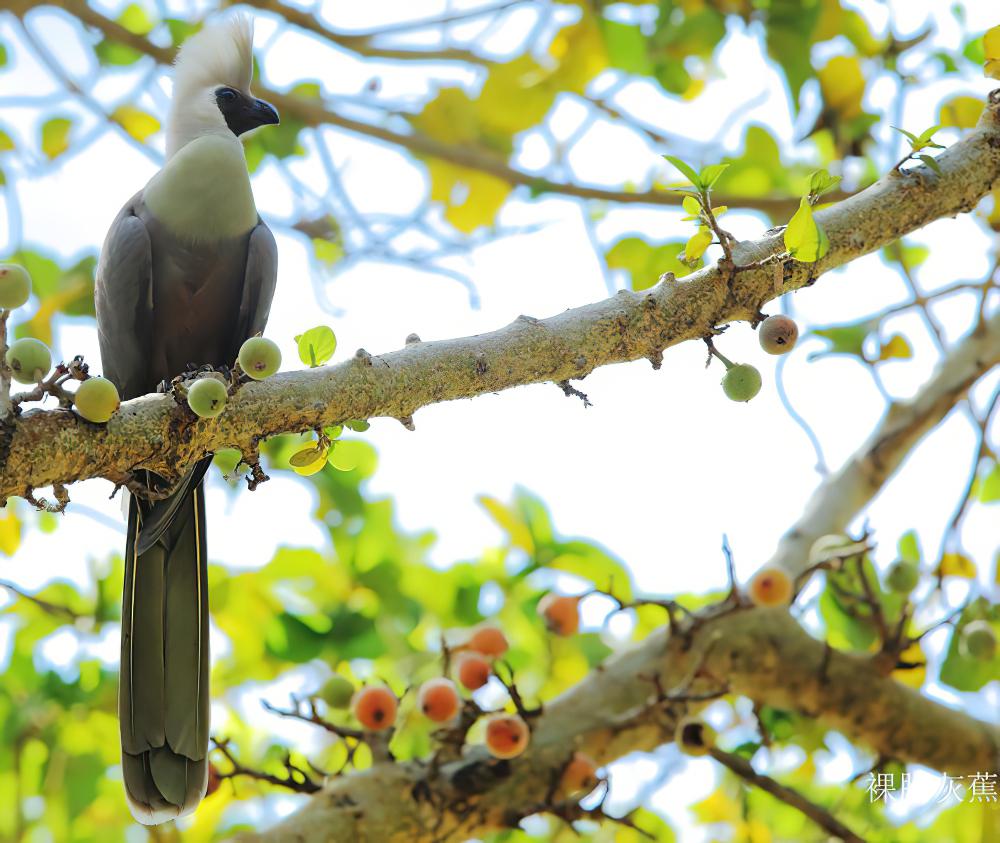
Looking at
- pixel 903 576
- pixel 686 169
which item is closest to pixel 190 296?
pixel 686 169

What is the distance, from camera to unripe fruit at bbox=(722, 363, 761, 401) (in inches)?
65.3

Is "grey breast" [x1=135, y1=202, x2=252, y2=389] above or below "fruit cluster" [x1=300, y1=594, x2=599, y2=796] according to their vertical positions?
above

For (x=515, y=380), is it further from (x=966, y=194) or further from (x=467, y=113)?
(x=467, y=113)

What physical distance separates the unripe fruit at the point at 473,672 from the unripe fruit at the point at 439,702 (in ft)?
0.29

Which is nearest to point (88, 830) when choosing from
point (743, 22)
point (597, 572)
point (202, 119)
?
point (597, 572)

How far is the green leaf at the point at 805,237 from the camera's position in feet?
5.11

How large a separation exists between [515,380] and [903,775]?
5.23 ft

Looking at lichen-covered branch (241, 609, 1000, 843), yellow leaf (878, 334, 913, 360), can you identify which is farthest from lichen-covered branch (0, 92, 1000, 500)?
lichen-covered branch (241, 609, 1000, 843)

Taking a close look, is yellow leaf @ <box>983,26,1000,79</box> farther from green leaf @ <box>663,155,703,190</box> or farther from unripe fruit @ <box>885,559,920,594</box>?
unripe fruit @ <box>885,559,920,594</box>

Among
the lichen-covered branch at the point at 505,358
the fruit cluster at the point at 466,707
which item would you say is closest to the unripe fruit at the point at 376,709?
the fruit cluster at the point at 466,707

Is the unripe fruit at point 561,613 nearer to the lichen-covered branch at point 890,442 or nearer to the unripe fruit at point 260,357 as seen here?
the lichen-covered branch at point 890,442

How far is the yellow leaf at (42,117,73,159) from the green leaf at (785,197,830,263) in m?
2.85

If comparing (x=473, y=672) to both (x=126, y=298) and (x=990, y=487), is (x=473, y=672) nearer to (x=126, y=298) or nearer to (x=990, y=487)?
(x=126, y=298)

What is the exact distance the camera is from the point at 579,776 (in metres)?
2.16
